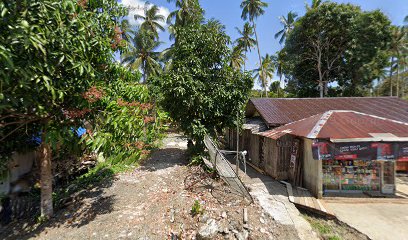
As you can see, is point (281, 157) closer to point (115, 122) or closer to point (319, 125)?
point (319, 125)

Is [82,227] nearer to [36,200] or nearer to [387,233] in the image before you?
[36,200]

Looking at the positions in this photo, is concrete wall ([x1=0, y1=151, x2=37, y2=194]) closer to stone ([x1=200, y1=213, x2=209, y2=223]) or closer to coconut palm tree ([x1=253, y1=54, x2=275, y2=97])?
stone ([x1=200, y1=213, x2=209, y2=223])

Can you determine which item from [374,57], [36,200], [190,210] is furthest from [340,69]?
[36,200]

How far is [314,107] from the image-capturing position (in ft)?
38.3

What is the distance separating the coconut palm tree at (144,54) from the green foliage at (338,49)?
1608cm

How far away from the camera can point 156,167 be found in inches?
387

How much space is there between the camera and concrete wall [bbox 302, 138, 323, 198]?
6969 millimetres

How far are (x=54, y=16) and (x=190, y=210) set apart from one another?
5.44 meters

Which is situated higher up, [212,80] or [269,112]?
[212,80]

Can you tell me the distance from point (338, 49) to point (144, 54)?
22.2 metres

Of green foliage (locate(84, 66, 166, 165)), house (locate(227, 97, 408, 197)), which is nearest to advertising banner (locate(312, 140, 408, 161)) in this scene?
house (locate(227, 97, 408, 197))

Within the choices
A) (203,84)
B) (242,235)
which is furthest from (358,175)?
(203,84)

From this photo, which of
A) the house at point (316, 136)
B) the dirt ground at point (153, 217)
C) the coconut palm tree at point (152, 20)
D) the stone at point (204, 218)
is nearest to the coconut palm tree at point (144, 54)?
the coconut palm tree at point (152, 20)

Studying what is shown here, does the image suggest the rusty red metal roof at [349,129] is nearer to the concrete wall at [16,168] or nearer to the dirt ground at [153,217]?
the dirt ground at [153,217]
